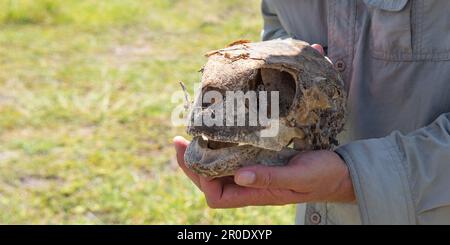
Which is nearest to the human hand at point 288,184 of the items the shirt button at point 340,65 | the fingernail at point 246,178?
the fingernail at point 246,178

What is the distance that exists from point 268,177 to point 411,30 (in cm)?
56

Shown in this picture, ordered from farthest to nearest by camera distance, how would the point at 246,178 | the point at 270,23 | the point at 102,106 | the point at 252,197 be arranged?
1. the point at 102,106
2. the point at 270,23
3. the point at 252,197
4. the point at 246,178

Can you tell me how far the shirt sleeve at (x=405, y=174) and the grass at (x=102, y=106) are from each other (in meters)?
2.18

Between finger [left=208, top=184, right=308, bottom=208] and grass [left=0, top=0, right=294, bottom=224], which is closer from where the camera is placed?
finger [left=208, top=184, right=308, bottom=208]

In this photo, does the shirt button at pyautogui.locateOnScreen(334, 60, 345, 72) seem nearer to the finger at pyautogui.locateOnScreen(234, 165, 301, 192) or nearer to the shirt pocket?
the shirt pocket

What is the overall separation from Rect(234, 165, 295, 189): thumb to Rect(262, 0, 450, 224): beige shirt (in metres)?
0.18

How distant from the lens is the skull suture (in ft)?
5.65

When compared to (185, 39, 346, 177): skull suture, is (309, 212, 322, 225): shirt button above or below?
below

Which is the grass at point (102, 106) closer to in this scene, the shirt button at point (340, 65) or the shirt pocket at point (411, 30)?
the shirt button at point (340, 65)

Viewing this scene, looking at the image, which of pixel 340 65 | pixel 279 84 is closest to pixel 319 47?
pixel 340 65

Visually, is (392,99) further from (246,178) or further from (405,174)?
(246,178)

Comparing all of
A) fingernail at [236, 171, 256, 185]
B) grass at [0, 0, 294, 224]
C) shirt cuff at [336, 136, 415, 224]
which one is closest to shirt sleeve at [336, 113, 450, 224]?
shirt cuff at [336, 136, 415, 224]

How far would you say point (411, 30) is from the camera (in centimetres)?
181
